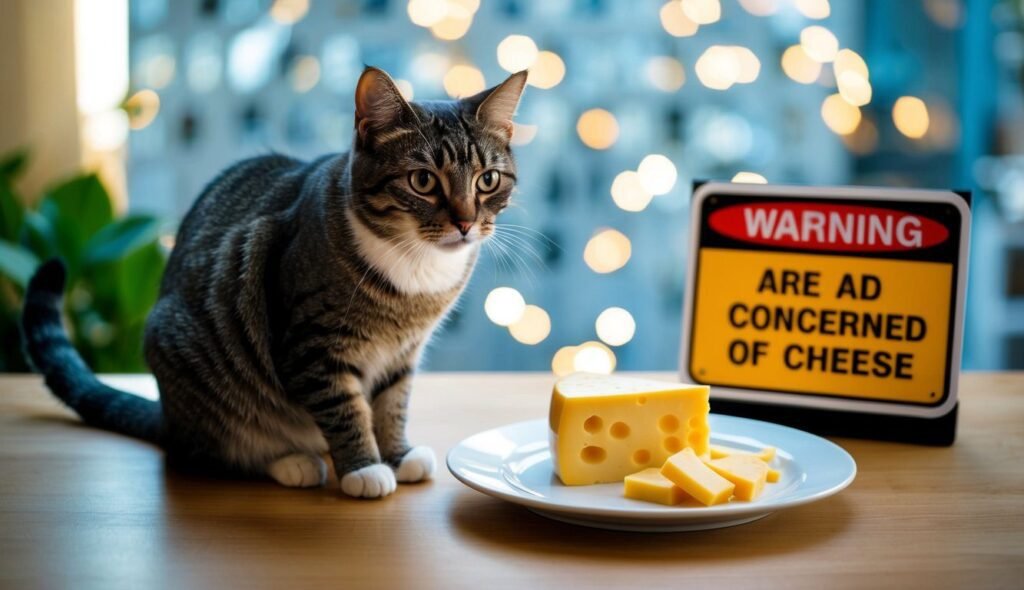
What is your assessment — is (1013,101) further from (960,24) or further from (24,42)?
(24,42)

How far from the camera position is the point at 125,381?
4.87ft

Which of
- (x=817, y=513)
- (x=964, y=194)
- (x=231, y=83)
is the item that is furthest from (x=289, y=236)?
(x=231, y=83)

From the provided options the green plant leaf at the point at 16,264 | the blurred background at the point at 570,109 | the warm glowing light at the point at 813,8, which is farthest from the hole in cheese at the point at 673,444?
the warm glowing light at the point at 813,8

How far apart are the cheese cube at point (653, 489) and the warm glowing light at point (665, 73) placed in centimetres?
197

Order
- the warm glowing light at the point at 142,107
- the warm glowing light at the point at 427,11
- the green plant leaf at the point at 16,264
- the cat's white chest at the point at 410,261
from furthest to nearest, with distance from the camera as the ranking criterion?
the warm glowing light at the point at 427,11, the warm glowing light at the point at 142,107, the green plant leaf at the point at 16,264, the cat's white chest at the point at 410,261

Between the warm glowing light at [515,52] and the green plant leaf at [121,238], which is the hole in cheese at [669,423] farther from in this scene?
the warm glowing light at [515,52]

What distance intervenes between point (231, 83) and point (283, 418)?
70.1 inches

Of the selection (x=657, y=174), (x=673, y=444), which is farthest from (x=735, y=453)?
(x=657, y=174)

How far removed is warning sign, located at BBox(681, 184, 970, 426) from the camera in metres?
1.14

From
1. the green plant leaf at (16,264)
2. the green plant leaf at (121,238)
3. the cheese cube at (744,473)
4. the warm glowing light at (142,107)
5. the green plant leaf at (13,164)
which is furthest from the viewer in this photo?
the warm glowing light at (142,107)

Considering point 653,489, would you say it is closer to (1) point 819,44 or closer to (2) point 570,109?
(2) point 570,109

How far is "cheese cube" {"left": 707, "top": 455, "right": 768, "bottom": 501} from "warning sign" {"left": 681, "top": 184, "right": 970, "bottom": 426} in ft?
1.03

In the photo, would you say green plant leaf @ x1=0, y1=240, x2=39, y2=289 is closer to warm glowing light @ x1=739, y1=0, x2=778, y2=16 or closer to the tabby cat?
the tabby cat

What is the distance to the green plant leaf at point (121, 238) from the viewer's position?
2.05 metres
